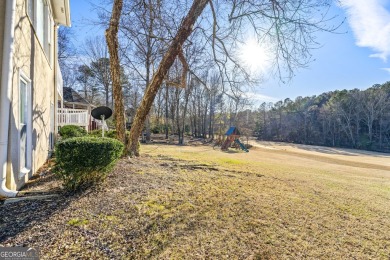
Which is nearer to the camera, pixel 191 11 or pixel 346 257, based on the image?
pixel 346 257

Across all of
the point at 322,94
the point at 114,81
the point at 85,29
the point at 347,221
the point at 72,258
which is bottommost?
the point at 347,221

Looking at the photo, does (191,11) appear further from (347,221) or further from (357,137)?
(357,137)

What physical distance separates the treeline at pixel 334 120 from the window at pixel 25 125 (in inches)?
1575

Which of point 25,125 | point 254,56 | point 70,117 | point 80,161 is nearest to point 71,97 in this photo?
point 70,117

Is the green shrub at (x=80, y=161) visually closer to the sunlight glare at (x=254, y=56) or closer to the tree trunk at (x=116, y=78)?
the tree trunk at (x=116, y=78)

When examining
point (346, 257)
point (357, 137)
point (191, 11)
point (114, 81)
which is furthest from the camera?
point (357, 137)

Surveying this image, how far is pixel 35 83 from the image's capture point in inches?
188

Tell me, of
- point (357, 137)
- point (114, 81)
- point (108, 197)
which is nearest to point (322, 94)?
point (357, 137)

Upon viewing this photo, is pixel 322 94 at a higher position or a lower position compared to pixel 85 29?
higher

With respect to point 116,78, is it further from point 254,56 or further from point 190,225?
point 190,225

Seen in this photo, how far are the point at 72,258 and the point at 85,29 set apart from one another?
7.49m

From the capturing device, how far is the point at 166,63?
256 inches

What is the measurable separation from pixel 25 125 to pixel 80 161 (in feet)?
6.53

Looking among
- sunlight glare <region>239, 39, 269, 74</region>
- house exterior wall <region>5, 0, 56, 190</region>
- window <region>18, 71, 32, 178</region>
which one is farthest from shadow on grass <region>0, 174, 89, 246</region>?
sunlight glare <region>239, 39, 269, 74</region>
